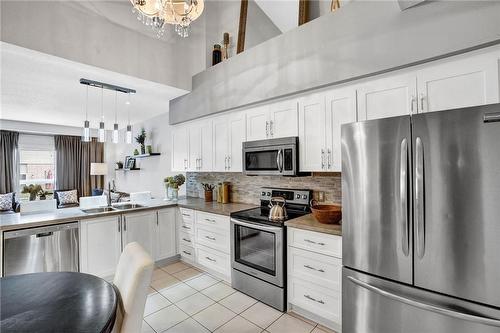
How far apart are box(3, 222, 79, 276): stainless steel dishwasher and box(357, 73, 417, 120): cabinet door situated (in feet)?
10.8

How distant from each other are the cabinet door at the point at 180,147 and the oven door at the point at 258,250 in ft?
5.59

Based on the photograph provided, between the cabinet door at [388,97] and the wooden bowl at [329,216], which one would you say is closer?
the cabinet door at [388,97]

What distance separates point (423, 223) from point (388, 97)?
41.9 inches

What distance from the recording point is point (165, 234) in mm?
3537

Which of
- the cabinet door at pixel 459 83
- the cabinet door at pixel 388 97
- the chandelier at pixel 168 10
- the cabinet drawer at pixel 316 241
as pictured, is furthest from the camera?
the cabinet drawer at pixel 316 241

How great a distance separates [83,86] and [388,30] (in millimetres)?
3859

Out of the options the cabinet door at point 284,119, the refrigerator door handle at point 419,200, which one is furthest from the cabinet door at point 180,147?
the refrigerator door handle at point 419,200

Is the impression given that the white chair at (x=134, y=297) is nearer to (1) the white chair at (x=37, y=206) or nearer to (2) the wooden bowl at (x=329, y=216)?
(2) the wooden bowl at (x=329, y=216)

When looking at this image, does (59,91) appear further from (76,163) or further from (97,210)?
(76,163)

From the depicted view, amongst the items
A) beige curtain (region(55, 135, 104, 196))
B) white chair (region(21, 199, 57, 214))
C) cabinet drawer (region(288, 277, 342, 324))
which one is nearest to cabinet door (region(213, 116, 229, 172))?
cabinet drawer (region(288, 277, 342, 324))

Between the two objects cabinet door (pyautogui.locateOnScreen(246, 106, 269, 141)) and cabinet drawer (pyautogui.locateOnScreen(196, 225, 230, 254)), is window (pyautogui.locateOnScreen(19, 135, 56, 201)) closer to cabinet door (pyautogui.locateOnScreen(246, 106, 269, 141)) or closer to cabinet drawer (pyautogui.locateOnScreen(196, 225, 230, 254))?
cabinet drawer (pyautogui.locateOnScreen(196, 225, 230, 254))

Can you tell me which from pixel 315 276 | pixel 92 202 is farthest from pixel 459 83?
pixel 92 202

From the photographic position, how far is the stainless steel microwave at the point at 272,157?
8.23 feet

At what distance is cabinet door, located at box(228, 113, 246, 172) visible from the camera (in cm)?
309
